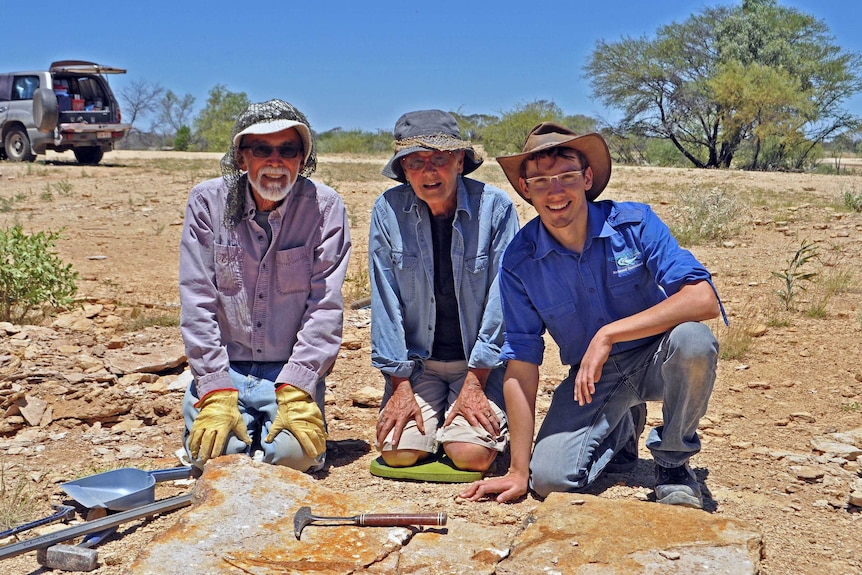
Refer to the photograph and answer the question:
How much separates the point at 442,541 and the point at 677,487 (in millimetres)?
837

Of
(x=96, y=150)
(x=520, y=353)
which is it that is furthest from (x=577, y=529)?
(x=96, y=150)

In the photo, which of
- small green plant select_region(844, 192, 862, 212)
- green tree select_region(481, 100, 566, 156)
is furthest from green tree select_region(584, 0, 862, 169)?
small green plant select_region(844, 192, 862, 212)

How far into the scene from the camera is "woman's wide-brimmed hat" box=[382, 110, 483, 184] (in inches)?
129

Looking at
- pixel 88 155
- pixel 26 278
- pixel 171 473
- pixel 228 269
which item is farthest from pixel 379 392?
pixel 88 155

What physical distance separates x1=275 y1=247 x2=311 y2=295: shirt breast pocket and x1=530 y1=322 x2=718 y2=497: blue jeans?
1086 mm

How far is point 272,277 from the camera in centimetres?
339

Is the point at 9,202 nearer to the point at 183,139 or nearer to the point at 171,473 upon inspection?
the point at 171,473

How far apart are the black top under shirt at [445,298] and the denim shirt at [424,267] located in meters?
0.06

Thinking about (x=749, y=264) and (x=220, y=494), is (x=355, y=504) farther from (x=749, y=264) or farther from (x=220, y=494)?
(x=749, y=264)

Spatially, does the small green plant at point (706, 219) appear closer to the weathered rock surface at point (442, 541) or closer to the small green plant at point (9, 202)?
the weathered rock surface at point (442, 541)

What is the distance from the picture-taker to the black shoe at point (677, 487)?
2809mm

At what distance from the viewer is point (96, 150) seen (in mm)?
15508

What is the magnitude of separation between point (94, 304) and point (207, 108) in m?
26.6

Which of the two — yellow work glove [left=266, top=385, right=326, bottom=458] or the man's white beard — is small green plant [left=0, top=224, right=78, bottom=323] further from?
yellow work glove [left=266, top=385, right=326, bottom=458]
